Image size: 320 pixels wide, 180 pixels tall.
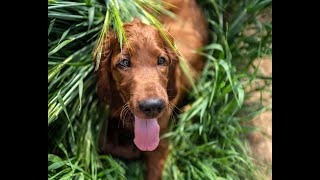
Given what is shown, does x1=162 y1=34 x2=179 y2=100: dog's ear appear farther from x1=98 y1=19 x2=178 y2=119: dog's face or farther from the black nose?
the black nose

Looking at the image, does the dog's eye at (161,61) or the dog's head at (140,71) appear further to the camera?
the dog's eye at (161,61)

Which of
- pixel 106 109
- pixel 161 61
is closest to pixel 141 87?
pixel 161 61

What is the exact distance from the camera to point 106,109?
297 cm

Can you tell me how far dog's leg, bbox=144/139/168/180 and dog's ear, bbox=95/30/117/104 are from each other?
1.44 ft

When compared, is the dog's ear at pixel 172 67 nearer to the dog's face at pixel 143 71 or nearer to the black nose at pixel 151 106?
the dog's face at pixel 143 71

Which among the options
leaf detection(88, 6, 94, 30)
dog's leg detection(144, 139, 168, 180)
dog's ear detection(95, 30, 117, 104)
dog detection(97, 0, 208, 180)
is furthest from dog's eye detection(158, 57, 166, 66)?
dog's leg detection(144, 139, 168, 180)

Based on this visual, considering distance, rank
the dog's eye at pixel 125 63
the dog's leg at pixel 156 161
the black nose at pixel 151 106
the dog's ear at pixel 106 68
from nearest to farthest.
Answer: the black nose at pixel 151 106 < the dog's eye at pixel 125 63 < the dog's ear at pixel 106 68 < the dog's leg at pixel 156 161

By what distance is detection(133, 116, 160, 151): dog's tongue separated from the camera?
2648 mm

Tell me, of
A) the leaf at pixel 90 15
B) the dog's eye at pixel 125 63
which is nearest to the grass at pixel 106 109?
the leaf at pixel 90 15

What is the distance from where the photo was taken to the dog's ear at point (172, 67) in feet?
8.88

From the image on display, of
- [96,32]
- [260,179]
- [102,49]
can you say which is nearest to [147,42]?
[102,49]

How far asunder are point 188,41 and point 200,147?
75 cm

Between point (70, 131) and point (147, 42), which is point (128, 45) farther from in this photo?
point (70, 131)

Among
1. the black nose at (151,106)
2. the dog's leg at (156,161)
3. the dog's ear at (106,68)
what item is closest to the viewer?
the black nose at (151,106)
